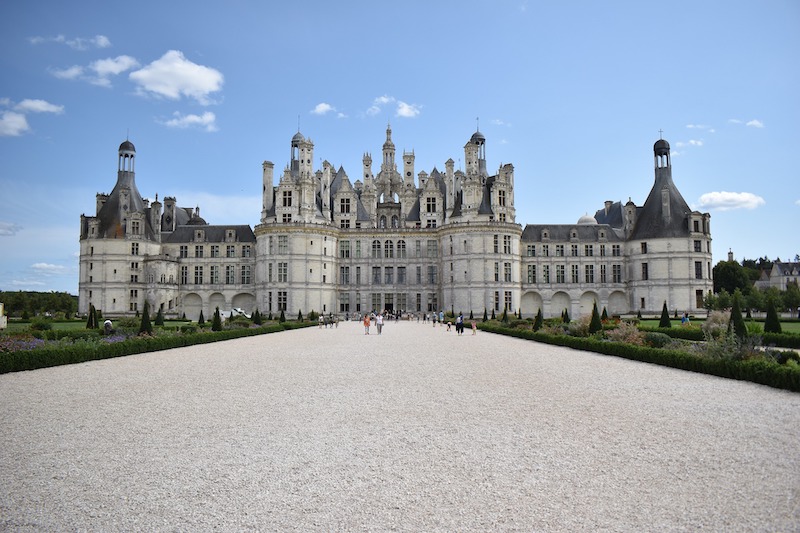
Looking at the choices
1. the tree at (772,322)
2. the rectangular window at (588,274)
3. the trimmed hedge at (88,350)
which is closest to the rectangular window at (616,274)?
the rectangular window at (588,274)

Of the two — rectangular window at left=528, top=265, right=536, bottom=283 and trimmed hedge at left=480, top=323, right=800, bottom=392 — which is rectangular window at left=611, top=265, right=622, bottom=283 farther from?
Answer: trimmed hedge at left=480, top=323, right=800, bottom=392

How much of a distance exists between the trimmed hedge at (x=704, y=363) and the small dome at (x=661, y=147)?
42.2 meters

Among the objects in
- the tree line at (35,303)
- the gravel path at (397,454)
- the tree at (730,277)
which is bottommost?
the gravel path at (397,454)

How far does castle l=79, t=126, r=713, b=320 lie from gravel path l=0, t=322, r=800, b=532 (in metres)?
43.5

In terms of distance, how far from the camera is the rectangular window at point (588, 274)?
207ft

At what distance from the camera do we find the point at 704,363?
17.1 m

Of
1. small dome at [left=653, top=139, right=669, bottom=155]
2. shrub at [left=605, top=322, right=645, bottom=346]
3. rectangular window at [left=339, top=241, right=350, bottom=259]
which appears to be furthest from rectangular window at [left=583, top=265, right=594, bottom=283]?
shrub at [left=605, top=322, right=645, bottom=346]

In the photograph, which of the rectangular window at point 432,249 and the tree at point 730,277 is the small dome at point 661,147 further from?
the rectangular window at point 432,249

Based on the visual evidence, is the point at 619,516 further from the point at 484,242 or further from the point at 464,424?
the point at 484,242

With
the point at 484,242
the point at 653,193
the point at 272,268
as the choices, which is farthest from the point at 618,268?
the point at 272,268

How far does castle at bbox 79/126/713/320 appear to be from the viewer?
193ft

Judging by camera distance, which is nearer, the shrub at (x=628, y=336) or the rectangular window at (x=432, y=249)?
the shrub at (x=628, y=336)

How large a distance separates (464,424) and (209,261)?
193ft

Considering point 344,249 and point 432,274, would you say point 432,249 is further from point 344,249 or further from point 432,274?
point 344,249
